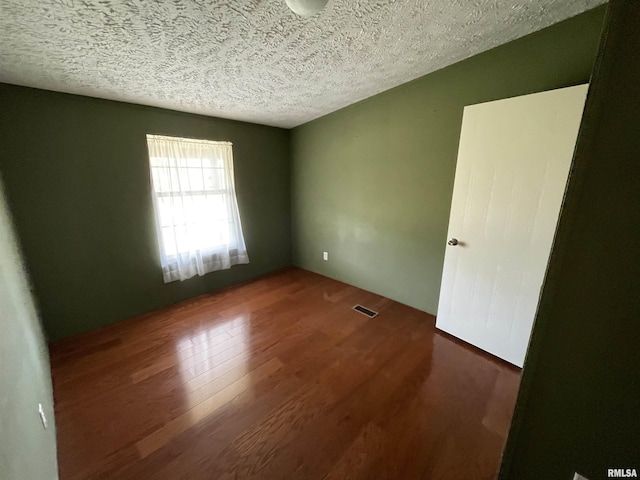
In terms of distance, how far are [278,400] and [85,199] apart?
2324 millimetres

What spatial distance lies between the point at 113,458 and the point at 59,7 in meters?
2.12

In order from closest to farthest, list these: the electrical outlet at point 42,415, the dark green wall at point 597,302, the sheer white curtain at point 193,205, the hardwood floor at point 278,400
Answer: the dark green wall at point 597,302
the electrical outlet at point 42,415
the hardwood floor at point 278,400
the sheer white curtain at point 193,205

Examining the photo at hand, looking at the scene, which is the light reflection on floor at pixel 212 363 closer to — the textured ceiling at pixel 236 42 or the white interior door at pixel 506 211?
the white interior door at pixel 506 211

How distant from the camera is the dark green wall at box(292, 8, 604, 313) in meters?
1.67

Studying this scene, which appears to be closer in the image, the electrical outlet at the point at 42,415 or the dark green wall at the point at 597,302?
the dark green wall at the point at 597,302

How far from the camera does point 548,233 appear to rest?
1571mm

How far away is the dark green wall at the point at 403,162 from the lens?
1.67 metres

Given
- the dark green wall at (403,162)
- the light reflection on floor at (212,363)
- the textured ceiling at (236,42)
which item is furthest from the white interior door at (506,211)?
the light reflection on floor at (212,363)

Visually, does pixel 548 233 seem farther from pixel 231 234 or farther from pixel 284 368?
pixel 231 234

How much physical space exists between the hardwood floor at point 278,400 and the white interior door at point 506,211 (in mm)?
306

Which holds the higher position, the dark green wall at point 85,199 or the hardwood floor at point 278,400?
the dark green wall at point 85,199

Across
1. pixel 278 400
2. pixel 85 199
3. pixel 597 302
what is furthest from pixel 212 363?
pixel 597 302

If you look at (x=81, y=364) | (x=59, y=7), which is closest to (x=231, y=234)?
(x=81, y=364)

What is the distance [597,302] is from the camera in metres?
0.52
